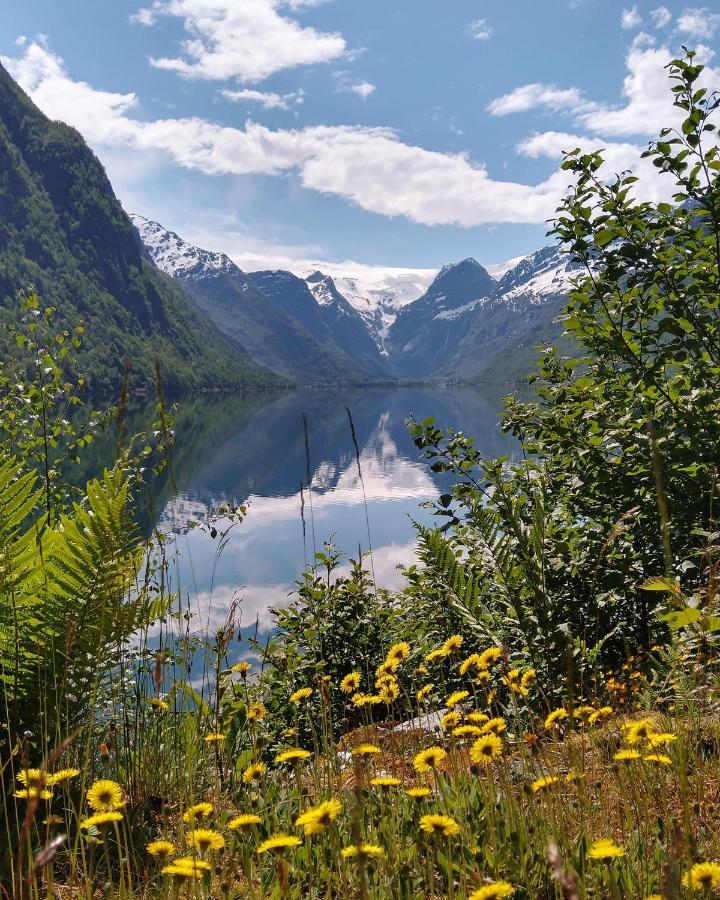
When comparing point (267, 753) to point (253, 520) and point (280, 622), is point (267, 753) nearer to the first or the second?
point (280, 622)

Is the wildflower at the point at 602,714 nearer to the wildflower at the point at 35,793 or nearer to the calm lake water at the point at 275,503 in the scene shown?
the calm lake water at the point at 275,503

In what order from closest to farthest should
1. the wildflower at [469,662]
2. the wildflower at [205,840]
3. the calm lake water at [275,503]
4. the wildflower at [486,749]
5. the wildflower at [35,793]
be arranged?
1. the wildflower at [35,793]
2. the wildflower at [205,840]
3. the wildflower at [486,749]
4. the wildflower at [469,662]
5. the calm lake water at [275,503]

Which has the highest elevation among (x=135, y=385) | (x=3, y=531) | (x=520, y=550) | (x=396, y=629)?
(x=135, y=385)

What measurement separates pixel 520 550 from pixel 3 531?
3.19 m

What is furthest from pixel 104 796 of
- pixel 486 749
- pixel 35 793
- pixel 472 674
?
pixel 472 674

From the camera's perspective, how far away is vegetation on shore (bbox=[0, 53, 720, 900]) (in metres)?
2.21

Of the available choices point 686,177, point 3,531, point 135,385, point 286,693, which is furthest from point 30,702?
point 135,385

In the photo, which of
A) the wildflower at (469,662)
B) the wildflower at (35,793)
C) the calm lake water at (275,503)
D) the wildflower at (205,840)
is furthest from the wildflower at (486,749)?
the wildflower at (35,793)

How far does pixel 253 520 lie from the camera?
34812 millimetres

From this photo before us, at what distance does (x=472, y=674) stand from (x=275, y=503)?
37499mm

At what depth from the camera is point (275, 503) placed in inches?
1645

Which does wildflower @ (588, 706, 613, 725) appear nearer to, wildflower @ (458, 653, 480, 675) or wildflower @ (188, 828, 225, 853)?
wildflower @ (458, 653, 480, 675)

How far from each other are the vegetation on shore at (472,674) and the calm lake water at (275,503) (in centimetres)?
56

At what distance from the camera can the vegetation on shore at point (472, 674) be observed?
2205 mm
